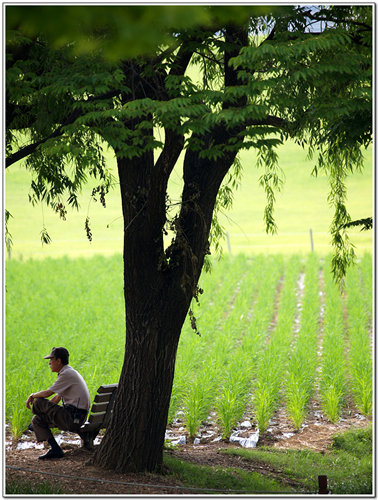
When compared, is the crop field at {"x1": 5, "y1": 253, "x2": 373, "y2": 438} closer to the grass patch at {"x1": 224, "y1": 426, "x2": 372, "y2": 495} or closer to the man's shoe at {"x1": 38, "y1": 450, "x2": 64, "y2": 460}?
the grass patch at {"x1": 224, "y1": 426, "x2": 372, "y2": 495}

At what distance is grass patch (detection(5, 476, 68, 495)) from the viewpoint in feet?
12.6

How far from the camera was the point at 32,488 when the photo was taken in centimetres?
390

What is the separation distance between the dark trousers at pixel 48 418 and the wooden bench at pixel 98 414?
0.52 ft

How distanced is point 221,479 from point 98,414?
1.37 m

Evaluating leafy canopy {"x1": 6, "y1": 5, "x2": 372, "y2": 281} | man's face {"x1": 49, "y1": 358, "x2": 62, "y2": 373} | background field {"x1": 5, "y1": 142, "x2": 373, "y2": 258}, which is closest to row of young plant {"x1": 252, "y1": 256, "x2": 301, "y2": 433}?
man's face {"x1": 49, "y1": 358, "x2": 62, "y2": 373}

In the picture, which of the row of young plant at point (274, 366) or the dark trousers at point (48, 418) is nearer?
the dark trousers at point (48, 418)

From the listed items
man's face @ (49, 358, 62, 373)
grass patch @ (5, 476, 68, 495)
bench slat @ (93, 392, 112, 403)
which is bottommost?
grass patch @ (5, 476, 68, 495)

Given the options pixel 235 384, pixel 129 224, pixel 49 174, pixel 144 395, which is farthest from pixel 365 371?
pixel 49 174

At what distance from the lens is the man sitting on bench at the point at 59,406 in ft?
15.5

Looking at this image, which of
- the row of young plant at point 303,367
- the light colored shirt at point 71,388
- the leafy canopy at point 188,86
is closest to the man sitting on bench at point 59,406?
the light colored shirt at point 71,388

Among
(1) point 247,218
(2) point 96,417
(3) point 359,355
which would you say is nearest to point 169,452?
(2) point 96,417

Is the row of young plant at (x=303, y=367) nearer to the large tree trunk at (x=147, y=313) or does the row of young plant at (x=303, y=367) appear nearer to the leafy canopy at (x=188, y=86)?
the large tree trunk at (x=147, y=313)

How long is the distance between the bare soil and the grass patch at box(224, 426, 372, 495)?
0.14 metres

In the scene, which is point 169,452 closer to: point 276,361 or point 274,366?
point 274,366
